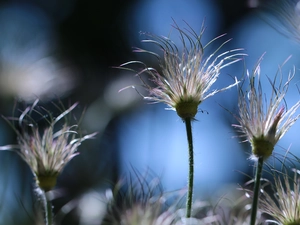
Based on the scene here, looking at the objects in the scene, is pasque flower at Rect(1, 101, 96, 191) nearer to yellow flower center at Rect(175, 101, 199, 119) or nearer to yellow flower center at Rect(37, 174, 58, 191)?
yellow flower center at Rect(37, 174, 58, 191)

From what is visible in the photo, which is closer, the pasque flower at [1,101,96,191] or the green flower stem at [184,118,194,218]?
the green flower stem at [184,118,194,218]

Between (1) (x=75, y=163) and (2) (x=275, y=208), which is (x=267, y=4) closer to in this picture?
(2) (x=275, y=208)

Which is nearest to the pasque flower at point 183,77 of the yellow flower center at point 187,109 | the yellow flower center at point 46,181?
the yellow flower center at point 187,109

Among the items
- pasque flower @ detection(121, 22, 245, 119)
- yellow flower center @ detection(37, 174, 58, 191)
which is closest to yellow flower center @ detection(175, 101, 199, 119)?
pasque flower @ detection(121, 22, 245, 119)

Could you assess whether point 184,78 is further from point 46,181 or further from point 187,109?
point 46,181

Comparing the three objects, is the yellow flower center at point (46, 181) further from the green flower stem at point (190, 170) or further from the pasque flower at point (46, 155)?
the green flower stem at point (190, 170)
